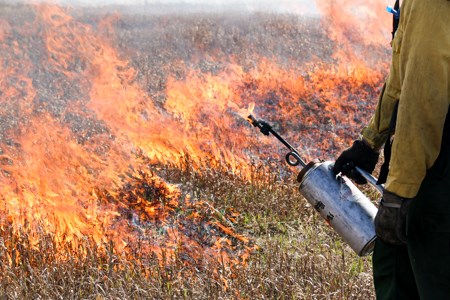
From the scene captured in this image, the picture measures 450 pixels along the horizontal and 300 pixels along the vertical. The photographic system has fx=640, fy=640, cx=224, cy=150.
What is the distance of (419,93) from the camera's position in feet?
7.11

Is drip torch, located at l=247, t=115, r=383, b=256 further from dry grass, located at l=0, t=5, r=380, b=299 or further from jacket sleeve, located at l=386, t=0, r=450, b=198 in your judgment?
dry grass, located at l=0, t=5, r=380, b=299

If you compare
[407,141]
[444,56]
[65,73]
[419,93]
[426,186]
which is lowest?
[65,73]

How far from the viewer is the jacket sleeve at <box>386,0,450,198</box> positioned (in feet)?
7.00

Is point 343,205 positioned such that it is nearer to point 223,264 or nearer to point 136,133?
point 223,264

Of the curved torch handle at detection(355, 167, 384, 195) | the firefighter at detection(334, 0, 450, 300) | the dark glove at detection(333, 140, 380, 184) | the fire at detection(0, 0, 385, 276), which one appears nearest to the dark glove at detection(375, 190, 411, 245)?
the firefighter at detection(334, 0, 450, 300)

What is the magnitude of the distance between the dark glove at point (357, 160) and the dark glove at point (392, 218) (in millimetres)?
528

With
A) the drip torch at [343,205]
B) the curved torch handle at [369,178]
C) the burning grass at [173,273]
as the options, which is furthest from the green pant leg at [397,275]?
Result: the burning grass at [173,273]

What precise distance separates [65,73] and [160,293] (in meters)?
9.19

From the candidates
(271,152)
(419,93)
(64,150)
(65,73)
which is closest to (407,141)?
(419,93)

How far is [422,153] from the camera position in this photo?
219 cm

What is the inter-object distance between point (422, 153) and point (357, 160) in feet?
2.13

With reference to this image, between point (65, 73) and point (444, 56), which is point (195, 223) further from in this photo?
point (65, 73)

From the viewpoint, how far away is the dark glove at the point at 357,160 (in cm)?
282

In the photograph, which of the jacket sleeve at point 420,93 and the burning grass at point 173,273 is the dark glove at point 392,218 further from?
the burning grass at point 173,273
